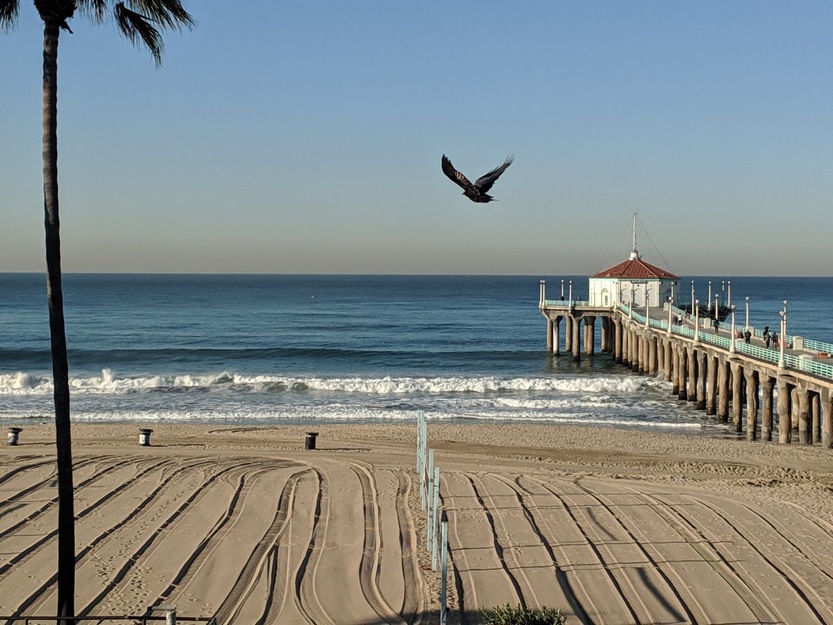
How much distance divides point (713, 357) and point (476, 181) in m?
28.5

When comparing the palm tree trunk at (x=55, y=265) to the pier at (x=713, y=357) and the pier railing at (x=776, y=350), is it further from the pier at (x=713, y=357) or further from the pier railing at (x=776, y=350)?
the pier railing at (x=776, y=350)

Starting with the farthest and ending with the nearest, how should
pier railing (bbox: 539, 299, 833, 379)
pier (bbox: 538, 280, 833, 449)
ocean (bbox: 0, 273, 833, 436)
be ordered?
ocean (bbox: 0, 273, 833, 436)
pier (bbox: 538, 280, 833, 449)
pier railing (bbox: 539, 299, 833, 379)

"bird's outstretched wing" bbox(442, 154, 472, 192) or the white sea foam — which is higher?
"bird's outstretched wing" bbox(442, 154, 472, 192)

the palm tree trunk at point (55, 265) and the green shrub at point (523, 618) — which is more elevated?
the palm tree trunk at point (55, 265)

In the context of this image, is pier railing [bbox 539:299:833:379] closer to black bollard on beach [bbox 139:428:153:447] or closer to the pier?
the pier

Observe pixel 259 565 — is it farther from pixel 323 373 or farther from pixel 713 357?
pixel 323 373

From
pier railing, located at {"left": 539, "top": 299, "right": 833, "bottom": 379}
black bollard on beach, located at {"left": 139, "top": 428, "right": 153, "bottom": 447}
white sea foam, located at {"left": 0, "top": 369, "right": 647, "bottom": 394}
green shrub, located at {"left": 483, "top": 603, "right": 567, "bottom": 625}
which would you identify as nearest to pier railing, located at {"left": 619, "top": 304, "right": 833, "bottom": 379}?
pier railing, located at {"left": 539, "top": 299, "right": 833, "bottom": 379}

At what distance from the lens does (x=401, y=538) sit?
14.4 m

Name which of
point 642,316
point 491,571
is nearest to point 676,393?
point 642,316

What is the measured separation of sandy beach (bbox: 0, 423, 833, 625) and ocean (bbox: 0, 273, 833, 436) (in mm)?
12056

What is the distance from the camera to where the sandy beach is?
11594mm

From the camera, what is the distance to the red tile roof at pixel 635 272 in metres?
55.3

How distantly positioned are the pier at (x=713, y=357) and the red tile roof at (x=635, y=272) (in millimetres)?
64

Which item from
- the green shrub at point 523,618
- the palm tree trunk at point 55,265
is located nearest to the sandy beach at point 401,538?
the green shrub at point 523,618
